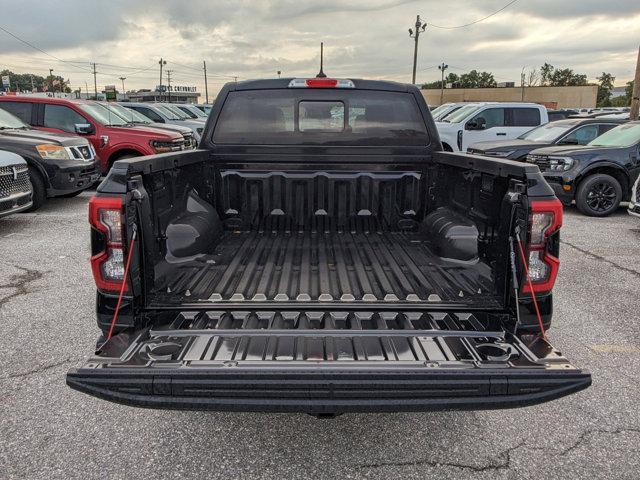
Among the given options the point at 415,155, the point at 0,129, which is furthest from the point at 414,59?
the point at 415,155

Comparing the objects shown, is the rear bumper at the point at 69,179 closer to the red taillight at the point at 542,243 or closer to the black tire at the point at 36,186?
the black tire at the point at 36,186

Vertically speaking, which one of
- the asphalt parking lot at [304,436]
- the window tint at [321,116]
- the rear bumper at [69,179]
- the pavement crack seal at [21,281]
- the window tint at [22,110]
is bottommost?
the asphalt parking lot at [304,436]

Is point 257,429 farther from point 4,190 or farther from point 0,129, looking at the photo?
point 0,129

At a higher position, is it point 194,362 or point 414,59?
point 414,59

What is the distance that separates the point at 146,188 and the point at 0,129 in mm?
8176

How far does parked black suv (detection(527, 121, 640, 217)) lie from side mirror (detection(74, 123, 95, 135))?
927 centimetres

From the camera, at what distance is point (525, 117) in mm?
15422

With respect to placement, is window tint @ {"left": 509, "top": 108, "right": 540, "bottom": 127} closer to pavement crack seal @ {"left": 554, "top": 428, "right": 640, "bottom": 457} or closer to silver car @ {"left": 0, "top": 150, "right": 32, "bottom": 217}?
silver car @ {"left": 0, "top": 150, "right": 32, "bottom": 217}

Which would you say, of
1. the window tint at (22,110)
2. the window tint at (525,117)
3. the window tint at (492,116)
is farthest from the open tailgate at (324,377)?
the window tint at (525,117)

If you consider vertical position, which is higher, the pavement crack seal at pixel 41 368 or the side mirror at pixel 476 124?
the side mirror at pixel 476 124

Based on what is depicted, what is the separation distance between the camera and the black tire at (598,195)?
9203 millimetres

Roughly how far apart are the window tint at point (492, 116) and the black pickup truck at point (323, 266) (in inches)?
479

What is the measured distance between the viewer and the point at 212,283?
3.05 m

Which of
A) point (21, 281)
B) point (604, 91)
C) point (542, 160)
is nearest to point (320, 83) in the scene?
point (21, 281)
